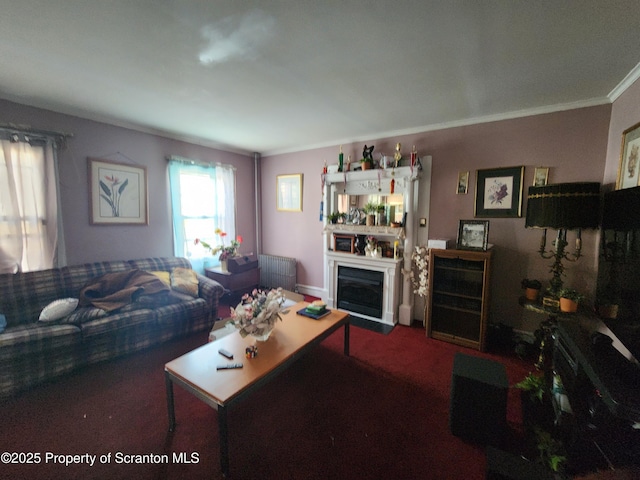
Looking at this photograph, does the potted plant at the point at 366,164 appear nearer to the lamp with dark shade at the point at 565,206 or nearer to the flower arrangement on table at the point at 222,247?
the lamp with dark shade at the point at 565,206

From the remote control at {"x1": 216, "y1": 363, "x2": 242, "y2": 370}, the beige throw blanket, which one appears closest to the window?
the beige throw blanket

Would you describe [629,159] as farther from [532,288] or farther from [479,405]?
[479,405]

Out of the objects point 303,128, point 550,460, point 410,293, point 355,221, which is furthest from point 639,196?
point 303,128

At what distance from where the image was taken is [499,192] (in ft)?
8.86

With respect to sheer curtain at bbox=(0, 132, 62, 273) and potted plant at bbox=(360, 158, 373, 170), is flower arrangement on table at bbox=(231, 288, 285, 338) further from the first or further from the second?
sheer curtain at bbox=(0, 132, 62, 273)

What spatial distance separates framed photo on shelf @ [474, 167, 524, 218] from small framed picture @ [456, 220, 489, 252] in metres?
0.22

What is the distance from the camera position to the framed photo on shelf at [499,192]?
2.61 meters

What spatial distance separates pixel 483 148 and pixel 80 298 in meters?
4.47

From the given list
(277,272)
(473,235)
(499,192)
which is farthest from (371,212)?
(277,272)

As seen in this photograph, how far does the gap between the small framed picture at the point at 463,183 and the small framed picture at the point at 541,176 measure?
591 millimetres

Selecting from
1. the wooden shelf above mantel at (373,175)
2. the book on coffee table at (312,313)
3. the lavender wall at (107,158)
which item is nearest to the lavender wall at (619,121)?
the wooden shelf above mantel at (373,175)

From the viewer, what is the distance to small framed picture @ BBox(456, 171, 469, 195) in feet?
9.34

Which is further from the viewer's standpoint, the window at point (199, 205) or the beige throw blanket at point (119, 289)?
the window at point (199, 205)

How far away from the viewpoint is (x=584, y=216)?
6.31ft
